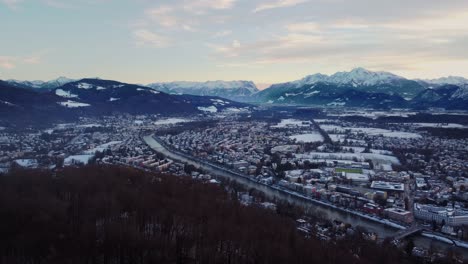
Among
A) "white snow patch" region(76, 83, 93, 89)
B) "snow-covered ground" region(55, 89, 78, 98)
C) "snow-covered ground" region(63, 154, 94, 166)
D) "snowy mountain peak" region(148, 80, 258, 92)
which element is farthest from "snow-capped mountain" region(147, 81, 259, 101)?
"snow-covered ground" region(63, 154, 94, 166)

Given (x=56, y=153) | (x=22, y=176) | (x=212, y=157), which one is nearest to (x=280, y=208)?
(x=22, y=176)

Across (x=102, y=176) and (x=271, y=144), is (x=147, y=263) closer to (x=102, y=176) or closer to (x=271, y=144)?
(x=102, y=176)

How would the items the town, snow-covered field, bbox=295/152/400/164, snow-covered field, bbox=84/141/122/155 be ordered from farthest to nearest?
snow-covered field, bbox=295/152/400/164 → snow-covered field, bbox=84/141/122/155 → the town

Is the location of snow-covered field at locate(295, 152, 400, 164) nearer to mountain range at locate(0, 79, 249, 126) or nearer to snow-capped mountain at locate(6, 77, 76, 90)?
mountain range at locate(0, 79, 249, 126)

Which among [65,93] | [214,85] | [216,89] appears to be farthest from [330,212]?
[214,85]

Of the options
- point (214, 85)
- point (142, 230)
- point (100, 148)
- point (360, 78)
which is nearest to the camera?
point (142, 230)

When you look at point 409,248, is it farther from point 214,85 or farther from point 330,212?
point 214,85
